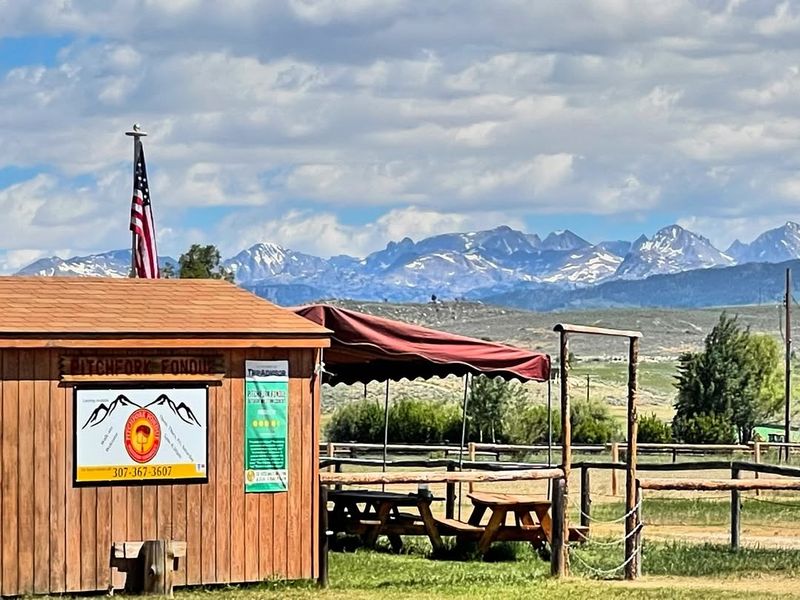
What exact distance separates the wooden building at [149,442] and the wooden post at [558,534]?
7.18ft

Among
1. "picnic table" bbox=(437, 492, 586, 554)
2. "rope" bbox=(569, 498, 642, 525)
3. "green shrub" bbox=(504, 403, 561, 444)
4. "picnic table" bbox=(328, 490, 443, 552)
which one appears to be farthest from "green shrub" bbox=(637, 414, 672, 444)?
"picnic table" bbox=(437, 492, 586, 554)

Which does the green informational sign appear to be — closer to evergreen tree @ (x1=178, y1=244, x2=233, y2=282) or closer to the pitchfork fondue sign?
the pitchfork fondue sign

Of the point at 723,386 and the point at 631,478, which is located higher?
the point at 723,386

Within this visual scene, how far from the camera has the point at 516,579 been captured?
13641mm

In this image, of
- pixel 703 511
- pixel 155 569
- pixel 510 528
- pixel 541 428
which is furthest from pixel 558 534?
pixel 541 428

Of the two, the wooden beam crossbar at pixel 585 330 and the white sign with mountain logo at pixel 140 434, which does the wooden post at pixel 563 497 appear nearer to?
the wooden beam crossbar at pixel 585 330

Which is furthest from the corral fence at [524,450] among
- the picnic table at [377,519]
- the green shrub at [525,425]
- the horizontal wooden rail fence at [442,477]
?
the horizontal wooden rail fence at [442,477]

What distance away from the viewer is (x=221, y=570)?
1280 centimetres

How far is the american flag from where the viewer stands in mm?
16781

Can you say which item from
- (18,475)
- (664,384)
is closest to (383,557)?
(18,475)

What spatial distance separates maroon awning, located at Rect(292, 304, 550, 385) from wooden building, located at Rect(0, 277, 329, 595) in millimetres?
1289

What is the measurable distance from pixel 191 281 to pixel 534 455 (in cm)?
2946

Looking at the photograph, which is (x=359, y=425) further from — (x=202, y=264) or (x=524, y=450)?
(x=524, y=450)

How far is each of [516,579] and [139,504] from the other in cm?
337
